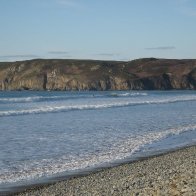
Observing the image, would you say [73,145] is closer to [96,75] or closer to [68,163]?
[68,163]

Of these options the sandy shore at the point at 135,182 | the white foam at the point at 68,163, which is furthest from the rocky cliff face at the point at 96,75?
the sandy shore at the point at 135,182

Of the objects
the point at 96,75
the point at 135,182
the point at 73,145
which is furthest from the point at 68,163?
the point at 96,75

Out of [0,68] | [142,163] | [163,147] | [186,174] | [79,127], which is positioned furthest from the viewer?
[0,68]

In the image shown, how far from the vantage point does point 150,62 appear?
595 feet

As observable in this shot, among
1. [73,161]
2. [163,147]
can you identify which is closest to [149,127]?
[163,147]

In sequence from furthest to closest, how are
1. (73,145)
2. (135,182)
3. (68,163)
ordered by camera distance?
(73,145)
(68,163)
(135,182)

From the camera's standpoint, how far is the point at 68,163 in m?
16.3

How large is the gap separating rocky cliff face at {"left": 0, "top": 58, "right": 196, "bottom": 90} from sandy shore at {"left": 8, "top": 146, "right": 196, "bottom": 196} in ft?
457

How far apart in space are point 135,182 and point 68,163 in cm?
523

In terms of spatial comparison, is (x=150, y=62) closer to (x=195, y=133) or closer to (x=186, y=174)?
(x=195, y=133)

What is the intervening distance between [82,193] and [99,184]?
966mm

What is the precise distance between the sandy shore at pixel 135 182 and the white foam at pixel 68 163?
1183mm

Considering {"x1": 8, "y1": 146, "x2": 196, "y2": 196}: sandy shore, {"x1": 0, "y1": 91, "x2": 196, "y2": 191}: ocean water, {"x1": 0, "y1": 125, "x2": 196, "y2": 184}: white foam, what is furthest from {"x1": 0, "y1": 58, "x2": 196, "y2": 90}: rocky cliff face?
{"x1": 8, "y1": 146, "x2": 196, "y2": 196}: sandy shore

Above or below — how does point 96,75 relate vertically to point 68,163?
below
